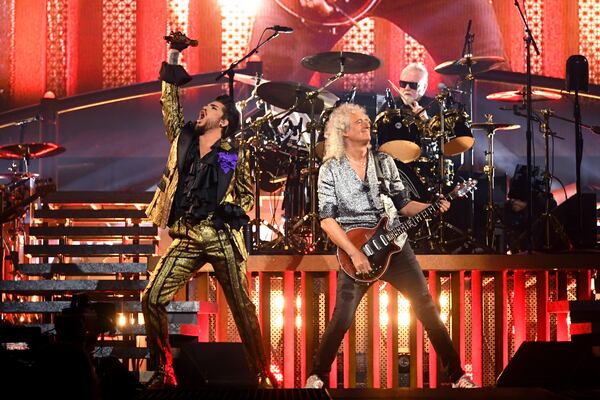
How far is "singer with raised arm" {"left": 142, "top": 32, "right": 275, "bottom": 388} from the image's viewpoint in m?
6.96

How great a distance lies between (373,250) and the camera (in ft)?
23.4

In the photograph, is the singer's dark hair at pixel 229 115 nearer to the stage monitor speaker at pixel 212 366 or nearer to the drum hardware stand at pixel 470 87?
the stage monitor speaker at pixel 212 366

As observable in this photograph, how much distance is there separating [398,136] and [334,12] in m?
3.03

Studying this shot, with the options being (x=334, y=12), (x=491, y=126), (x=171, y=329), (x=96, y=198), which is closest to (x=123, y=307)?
(x=171, y=329)

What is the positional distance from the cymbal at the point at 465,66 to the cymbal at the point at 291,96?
163cm

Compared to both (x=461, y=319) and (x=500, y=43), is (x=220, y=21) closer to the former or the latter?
(x=500, y=43)

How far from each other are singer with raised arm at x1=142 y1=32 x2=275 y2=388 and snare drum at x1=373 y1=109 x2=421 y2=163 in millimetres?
3962

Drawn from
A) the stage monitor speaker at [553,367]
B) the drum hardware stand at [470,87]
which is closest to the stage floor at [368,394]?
the stage monitor speaker at [553,367]

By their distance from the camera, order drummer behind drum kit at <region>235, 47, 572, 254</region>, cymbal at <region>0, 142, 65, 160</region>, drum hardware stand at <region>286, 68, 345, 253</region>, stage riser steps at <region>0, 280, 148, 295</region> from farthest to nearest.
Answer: cymbal at <region>0, 142, 65, 160</region> → drummer behind drum kit at <region>235, 47, 572, 254</region> → drum hardware stand at <region>286, 68, 345, 253</region> → stage riser steps at <region>0, 280, 148, 295</region>

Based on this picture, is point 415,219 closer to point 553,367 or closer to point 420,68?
point 553,367

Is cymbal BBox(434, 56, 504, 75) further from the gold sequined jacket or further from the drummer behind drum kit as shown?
the gold sequined jacket

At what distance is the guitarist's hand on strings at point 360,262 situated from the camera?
7031 millimetres

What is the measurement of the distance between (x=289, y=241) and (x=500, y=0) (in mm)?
5018

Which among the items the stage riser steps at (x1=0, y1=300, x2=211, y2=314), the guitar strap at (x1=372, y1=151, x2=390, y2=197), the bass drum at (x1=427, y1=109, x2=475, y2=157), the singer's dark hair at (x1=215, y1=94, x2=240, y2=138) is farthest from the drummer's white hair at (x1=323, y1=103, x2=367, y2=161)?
the bass drum at (x1=427, y1=109, x2=475, y2=157)
